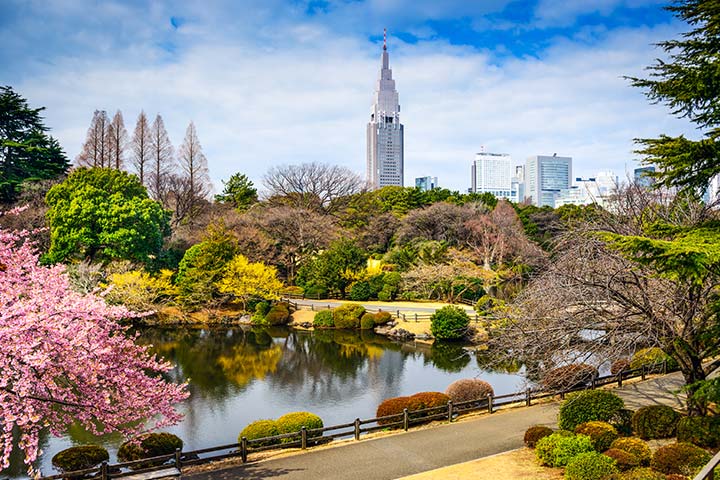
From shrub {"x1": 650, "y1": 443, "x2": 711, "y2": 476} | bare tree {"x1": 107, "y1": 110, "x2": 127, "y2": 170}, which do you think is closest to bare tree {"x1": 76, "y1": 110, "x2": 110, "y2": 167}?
bare tree {"x1": 107, "y1": 110, "x2": 127, "y2": 170}

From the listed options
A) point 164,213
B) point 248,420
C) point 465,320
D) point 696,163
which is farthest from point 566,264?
point 164,213

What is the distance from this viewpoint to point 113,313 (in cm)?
956

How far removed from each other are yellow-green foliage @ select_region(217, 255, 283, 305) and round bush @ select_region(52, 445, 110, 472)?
25967mm

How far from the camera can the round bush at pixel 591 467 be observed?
10.2 meters

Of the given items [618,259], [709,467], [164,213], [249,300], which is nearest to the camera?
[709,467]

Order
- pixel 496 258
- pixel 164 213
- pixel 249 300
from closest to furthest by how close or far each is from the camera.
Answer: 1. pixel 249 300
2. pixel 164 213
3. pixel 496 258

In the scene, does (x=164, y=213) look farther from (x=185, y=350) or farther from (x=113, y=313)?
(x=113, y=313)

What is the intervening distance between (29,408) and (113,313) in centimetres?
194

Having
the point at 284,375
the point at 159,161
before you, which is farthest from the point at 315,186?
the point at 284,375

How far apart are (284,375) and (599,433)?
1594cm

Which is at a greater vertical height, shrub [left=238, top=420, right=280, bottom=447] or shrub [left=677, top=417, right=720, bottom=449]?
shrub [left=677, top=417, right=720, bottom=449]

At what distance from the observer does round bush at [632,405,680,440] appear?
12.7m

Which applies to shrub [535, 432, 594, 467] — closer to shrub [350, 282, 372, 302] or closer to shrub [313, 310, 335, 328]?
shrub [313, 310, 335, 328]

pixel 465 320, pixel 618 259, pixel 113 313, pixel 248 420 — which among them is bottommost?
pixel 248 420
